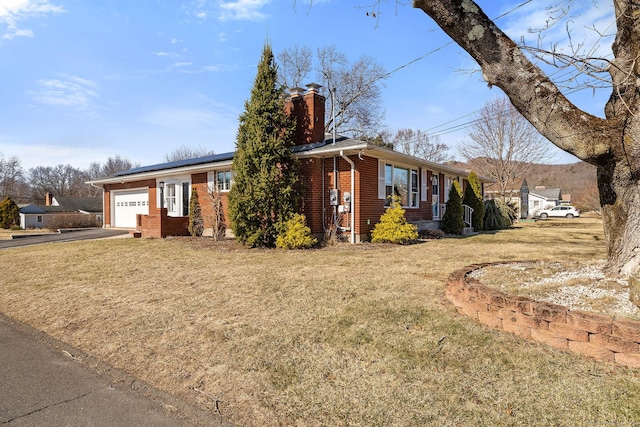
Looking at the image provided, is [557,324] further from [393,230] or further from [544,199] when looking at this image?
[544,199]

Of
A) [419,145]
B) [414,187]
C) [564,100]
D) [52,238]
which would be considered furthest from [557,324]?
[419,145]

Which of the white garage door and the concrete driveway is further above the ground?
the white garage door

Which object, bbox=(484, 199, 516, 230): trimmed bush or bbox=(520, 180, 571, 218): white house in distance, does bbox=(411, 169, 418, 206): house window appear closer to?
bbox=(484, 199, 516, 230): trimmed bush

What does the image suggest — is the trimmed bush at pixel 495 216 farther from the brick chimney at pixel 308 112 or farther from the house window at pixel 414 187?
the brick chimney at pixel 308 112

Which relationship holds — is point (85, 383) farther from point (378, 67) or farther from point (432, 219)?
point (378, 67)

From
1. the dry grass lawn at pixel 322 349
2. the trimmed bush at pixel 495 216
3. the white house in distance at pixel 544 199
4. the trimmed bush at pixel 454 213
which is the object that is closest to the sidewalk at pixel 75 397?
the dry grass lawn at pixel 322 349

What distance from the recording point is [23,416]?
2.49m

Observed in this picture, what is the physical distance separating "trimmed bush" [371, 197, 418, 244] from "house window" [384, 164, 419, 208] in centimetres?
123

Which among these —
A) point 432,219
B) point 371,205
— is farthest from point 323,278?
point 432,219

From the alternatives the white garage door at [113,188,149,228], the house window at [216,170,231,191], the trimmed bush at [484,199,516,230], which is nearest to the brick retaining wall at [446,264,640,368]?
the house window at [216,170,231,191]

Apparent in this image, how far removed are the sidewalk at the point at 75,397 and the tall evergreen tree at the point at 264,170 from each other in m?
7.10

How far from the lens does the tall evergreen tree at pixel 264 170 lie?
34.9 feet

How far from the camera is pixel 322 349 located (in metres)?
3.38

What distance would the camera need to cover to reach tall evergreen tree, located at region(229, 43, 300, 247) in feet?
34.9
